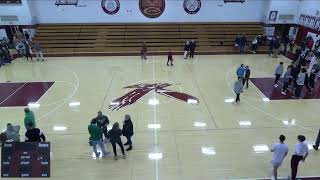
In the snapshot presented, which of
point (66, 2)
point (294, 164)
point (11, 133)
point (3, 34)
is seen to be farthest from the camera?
point (3, 34)

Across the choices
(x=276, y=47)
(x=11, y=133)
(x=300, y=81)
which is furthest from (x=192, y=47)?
(x=11, y=133)

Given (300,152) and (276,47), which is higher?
(300,152)

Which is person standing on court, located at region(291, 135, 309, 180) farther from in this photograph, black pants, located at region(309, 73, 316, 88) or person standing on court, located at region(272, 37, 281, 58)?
person standing on court, located at region(272, 37, 281, 58)

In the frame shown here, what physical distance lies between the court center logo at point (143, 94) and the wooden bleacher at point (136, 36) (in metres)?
7.08

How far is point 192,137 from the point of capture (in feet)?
29.7

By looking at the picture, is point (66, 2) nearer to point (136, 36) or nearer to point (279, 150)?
point (136, 36)

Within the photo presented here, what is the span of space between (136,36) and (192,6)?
4822mm

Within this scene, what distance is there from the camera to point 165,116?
10461 millimetres

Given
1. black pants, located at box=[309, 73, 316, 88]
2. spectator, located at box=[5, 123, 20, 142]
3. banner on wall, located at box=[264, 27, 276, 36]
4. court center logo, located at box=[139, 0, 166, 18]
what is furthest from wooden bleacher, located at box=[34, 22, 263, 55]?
spectator, located at box=[5, 123, 20, 142]

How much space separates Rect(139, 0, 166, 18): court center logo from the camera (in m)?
21.7

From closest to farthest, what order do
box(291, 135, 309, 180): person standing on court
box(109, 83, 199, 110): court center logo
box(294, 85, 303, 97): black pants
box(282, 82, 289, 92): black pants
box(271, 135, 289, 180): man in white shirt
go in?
box(271, 135, 289, 180): man in white shirt
box(291, 135, 309, 180): person standing on court
box(109, 83, 199, 110): court center logo
box(294, 85, 303, 97): black pants
box(282, 82, 289, 92): black pants

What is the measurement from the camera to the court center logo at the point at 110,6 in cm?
2167

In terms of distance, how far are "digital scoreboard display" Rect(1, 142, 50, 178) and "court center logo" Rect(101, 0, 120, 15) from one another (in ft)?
55.6

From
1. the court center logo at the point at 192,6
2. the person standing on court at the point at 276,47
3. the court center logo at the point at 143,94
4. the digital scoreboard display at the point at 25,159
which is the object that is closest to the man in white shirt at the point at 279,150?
the digital scoreboard display at the point at 25,159
